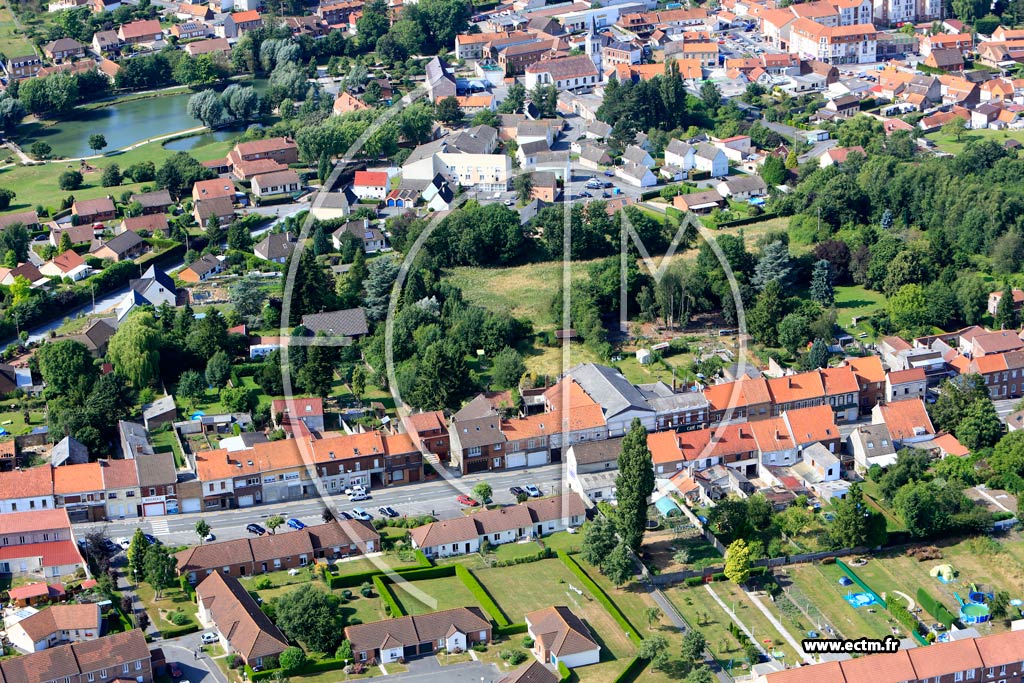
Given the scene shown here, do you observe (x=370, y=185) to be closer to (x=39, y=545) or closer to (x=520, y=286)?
(x=520, y=286)

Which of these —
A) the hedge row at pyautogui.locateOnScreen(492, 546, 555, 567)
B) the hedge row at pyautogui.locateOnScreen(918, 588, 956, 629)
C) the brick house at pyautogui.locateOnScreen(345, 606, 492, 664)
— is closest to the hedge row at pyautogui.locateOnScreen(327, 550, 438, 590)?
the hedge row at pyautogui.locateOnScreen(492, 546, 555, 567)

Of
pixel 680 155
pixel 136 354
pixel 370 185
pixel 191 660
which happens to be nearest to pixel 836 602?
pixel 191 660

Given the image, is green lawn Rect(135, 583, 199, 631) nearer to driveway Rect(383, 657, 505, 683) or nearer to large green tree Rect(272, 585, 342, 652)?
large green tree Rect(272, 585, 342, 652)

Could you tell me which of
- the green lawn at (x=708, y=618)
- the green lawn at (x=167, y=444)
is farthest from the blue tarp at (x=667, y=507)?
the green lawn at (x=167, y=444)

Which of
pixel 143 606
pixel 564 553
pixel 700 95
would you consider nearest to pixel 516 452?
pixel 564 553

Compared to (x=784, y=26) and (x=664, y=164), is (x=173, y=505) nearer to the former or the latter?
(x=664, y=164)

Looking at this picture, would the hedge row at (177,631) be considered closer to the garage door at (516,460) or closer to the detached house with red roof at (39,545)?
the detached house with red roof at (39,545)
